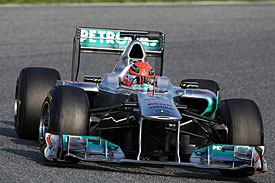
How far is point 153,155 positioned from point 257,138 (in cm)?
122

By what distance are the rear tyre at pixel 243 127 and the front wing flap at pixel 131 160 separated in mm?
176

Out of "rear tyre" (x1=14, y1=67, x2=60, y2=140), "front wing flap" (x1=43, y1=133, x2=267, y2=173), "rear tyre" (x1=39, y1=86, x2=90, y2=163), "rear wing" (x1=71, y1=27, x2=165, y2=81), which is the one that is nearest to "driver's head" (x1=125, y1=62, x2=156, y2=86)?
"rear tyre" (x1=14, y1=67, x2=60, y2=140)

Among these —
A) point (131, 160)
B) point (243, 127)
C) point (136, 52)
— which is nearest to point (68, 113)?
point (131, 160)

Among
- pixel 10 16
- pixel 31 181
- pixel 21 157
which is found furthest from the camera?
pixel 10 16

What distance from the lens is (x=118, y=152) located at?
25.2 ft

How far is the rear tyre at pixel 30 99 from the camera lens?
914 centimetres

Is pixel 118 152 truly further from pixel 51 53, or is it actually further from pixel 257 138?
pixel 51 53

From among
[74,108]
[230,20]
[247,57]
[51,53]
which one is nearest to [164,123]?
[74,108]

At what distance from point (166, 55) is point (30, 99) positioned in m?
10.6

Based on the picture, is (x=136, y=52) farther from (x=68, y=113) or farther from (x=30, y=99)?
(x=68, y=113)

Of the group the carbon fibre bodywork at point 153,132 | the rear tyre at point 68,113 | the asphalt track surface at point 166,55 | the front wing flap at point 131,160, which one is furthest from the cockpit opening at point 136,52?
the front wing flap at point 131,160

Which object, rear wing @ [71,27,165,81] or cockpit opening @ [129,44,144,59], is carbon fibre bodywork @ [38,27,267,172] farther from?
rear wing @ [71,27,165,81]

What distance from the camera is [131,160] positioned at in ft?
24.4

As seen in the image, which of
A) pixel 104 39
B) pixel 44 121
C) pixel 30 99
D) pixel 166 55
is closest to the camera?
pixel 44 121
